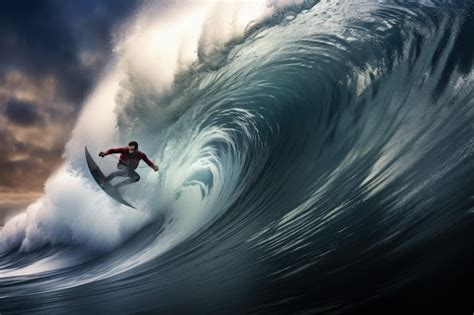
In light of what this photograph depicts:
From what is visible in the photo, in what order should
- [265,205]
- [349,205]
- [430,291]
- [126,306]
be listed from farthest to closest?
[265,205]
[349,205]
[126,306]
[430,291]

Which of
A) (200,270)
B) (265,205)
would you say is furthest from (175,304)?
(265,205)

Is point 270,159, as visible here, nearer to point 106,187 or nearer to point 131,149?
point 131,149

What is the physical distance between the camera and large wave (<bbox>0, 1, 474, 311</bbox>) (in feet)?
13.3

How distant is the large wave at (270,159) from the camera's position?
4.04 m

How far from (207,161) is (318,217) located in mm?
5646

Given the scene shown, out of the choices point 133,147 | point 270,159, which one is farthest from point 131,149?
point 270,159

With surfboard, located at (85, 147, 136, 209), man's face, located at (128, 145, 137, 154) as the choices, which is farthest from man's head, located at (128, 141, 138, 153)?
surfboard, located at (85, 147, 136, 209)

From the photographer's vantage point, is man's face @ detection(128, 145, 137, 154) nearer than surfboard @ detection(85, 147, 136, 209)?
Yes

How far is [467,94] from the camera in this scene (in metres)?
5.16

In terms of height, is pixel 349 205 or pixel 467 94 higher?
pixel 467 94

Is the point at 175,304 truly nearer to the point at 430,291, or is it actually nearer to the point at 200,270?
the point at 200,270

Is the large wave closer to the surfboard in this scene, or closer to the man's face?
the surfboard

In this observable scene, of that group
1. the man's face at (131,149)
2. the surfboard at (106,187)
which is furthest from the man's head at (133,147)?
the surfboard at (106,187)

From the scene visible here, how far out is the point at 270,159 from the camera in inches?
330
